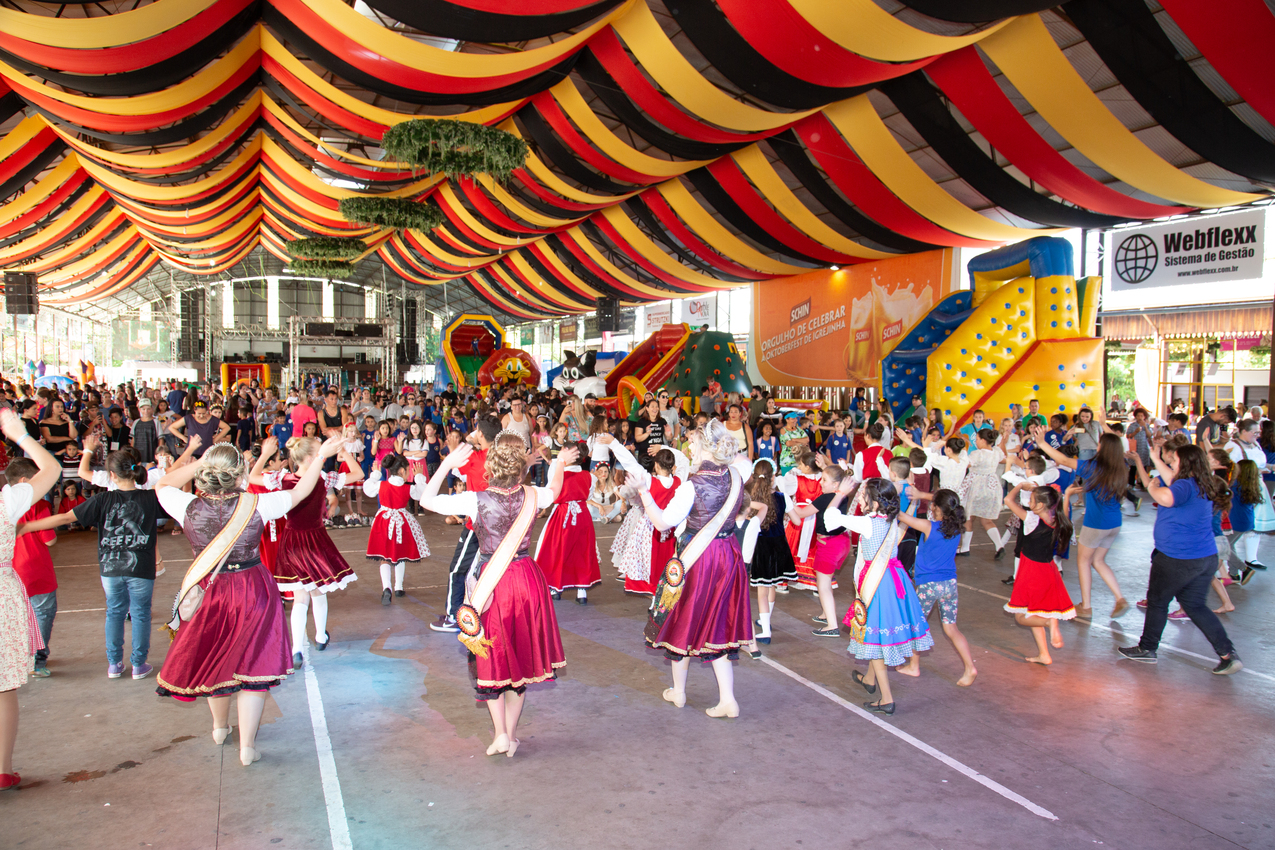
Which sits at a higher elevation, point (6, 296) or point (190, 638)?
point (6, 296)

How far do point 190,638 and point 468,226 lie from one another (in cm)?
2305

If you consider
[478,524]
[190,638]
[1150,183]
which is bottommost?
[190,638]

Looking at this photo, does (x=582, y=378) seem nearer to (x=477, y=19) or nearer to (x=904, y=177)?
(x=904, y=177)

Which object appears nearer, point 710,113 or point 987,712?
point 987,712

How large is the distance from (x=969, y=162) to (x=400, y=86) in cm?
921

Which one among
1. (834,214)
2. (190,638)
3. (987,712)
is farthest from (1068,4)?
(190,638)

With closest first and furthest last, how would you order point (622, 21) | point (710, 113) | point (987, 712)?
point (987, 712), point (622, 21), point (710, 113)

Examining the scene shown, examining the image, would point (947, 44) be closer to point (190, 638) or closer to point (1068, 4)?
point (1068, 4)

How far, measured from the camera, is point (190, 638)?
357cm

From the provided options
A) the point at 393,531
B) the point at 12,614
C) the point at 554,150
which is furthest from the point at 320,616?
the point at 554,150

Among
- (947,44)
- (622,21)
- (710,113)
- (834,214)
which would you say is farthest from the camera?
(834,214)

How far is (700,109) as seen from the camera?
1244cm

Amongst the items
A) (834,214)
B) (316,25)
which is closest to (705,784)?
(316,25)

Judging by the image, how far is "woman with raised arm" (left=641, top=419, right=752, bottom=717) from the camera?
4.16m
